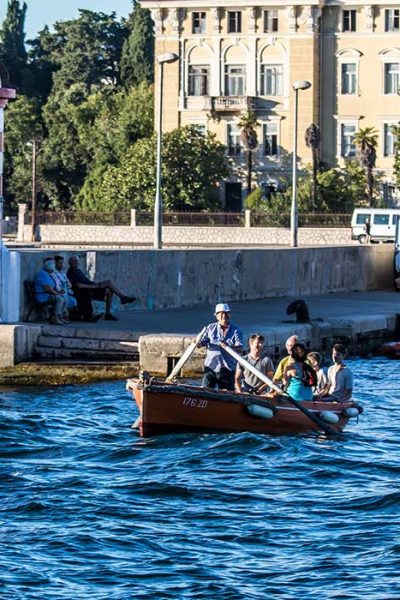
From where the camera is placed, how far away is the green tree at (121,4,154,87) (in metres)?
112

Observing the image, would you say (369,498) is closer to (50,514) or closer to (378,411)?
(50,514)

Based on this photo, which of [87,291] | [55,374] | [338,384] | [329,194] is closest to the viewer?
[338,384]

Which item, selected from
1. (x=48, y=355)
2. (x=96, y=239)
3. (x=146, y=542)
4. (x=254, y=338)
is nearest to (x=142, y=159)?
(x=96, y=239)

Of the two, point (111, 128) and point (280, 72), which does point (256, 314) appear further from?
point (111, 128)

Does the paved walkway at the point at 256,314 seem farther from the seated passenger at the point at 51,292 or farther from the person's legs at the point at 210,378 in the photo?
the person's legs at the point at 210,378

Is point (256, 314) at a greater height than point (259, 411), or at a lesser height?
greater

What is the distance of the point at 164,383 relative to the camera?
21.3m

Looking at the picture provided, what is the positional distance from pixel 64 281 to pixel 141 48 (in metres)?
84.1

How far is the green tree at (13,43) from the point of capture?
114 metres

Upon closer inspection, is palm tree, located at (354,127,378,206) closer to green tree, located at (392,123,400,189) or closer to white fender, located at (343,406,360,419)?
green tree, located at (392,123,400,189)

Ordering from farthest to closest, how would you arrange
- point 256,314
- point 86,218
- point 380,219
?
point 86,218 < point 380,219 < point 256,314

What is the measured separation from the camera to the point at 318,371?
22.9 metres

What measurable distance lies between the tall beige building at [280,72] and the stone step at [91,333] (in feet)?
213

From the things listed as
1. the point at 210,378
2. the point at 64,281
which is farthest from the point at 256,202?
the point at 210,378
